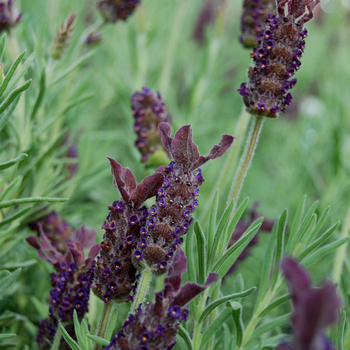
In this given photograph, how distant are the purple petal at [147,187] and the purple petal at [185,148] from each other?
0.04 m

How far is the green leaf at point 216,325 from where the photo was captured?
0.58 meters

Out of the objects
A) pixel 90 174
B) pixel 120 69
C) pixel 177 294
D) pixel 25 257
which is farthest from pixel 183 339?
pixel 120 69

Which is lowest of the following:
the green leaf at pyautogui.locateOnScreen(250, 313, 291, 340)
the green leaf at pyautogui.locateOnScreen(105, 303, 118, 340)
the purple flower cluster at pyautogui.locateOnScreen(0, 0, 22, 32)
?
the green leaf at pyautogui.locateOnScreen(105, 303, 118, 340)

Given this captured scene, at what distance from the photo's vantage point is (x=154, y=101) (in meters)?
1.02

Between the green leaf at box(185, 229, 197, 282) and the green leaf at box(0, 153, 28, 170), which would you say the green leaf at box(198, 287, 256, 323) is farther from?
the green leaf at box(0, 153, 28, 170)

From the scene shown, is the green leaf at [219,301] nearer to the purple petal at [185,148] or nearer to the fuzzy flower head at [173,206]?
the fuzzy flower head at [173,206]

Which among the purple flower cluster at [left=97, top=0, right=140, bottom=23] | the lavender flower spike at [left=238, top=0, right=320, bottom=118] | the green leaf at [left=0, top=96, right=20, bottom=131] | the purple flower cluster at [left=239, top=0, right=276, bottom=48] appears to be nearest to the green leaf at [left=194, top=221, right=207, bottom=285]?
the lavender flower spike at [left=238, top=0, right=320, bottom=118]

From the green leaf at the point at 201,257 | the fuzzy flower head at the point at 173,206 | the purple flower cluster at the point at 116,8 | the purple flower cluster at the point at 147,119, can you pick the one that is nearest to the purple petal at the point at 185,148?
the fuzzy flower head at the point at 173,206

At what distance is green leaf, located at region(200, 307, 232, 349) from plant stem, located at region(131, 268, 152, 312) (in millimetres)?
119

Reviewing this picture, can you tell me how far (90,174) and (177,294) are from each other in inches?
30.5

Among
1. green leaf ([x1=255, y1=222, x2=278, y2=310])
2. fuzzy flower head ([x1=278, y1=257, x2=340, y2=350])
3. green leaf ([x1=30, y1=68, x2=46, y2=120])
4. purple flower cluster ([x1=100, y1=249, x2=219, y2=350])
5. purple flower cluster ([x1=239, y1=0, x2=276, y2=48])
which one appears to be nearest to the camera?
fuzzy flower head ([x1=278, y1=257, x2=340, y2=350])

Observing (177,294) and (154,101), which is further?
(154,101)

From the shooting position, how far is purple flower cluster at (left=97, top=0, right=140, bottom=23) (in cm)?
111

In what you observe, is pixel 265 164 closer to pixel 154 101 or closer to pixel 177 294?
pixel 154 101
